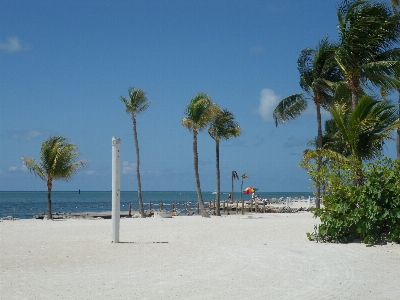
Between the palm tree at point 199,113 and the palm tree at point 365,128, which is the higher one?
the palm tree at point 199,113

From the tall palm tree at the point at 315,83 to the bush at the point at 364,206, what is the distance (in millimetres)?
12228

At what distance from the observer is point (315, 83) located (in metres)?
25.4

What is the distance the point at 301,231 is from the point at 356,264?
6.19 meters

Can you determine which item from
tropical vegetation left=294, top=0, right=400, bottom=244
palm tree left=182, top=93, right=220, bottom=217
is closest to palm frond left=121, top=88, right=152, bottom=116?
palm tree left=182, top=93, right=220, bottom=217

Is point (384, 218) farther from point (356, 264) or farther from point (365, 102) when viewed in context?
point (365, 102)

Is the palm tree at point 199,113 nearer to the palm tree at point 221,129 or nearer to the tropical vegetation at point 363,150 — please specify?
the palm tree at point 221,129

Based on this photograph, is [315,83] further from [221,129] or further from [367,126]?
[367,126]

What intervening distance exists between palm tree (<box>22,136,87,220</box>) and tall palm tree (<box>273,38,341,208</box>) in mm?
11395

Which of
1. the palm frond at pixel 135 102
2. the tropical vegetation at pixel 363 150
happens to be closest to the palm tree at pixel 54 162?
the palm frond at pixel 135 102

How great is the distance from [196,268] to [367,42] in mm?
11288

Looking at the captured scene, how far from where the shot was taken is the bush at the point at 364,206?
11.7 meters

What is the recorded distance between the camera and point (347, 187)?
1230 centimetres

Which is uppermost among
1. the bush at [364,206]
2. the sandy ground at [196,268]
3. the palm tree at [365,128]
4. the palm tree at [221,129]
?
the palm tree at [221,129]

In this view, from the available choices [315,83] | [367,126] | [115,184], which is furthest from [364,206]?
Result: [315,83]
